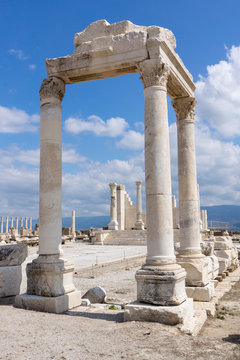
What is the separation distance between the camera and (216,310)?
857 centimetres

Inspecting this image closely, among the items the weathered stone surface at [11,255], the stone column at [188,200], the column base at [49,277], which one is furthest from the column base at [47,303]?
the stone column at [188,200]

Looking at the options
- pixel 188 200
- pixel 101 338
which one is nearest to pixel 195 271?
pixel 188 200

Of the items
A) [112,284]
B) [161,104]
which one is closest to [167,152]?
[161,104]

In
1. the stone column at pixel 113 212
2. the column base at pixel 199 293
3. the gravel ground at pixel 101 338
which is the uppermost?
the stone column at pixel 113 212

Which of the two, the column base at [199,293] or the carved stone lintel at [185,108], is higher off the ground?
the carved stone lintel at [185,108]

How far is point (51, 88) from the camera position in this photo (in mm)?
8641

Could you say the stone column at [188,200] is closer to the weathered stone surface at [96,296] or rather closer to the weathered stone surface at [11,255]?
the weathered stone surface at [96,296]

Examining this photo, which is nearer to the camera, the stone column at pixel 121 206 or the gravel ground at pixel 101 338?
the gravel ground at pixel 101 338

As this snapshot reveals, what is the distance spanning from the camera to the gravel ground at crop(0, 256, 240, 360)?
5088mm

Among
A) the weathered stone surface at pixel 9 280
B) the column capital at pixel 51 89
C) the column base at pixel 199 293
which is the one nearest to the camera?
the weathered stone surface at pixel 9 280

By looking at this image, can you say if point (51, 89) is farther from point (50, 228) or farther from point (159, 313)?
point (159, 313)

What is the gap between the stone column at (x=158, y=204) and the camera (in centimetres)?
680

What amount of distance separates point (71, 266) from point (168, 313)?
2727 mm

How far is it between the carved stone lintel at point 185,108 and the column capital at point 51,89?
135 inches
